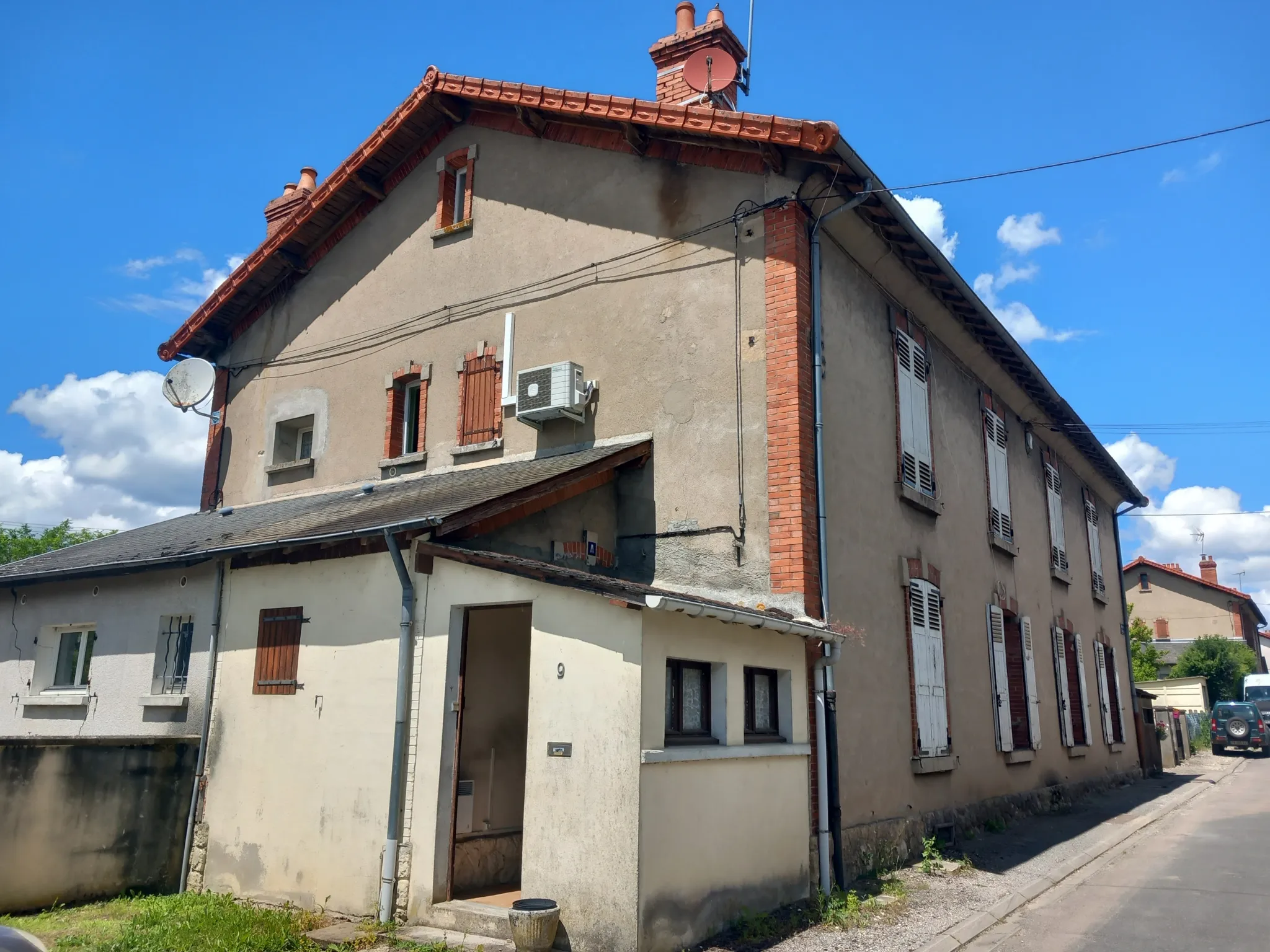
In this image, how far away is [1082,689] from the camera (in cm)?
1795

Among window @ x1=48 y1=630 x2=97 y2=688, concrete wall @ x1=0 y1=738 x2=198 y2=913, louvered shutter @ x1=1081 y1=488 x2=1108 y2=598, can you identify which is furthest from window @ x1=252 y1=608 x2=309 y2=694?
louvered shutter @ x1=1081 y1=488 x2=1108 y2=598

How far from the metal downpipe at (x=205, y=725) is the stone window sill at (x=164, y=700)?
1.51 feet

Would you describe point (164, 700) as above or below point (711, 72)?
below

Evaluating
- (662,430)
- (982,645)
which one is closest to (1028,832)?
(982,645)

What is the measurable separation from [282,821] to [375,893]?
4.53 feet

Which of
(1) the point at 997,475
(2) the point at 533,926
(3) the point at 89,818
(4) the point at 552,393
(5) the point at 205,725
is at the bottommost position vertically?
(2) the point at 533,926

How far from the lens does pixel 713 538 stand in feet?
30.8

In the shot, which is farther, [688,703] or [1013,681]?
[1013,681]

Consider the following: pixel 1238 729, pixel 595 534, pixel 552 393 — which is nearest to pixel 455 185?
pixel 552 393

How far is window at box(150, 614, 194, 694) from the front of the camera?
10438 millimetres

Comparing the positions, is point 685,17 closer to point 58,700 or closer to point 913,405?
point 913,405

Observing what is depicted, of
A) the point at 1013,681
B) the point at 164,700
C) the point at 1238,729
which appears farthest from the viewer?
the point at 1238,729

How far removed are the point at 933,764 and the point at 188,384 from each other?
446 inches

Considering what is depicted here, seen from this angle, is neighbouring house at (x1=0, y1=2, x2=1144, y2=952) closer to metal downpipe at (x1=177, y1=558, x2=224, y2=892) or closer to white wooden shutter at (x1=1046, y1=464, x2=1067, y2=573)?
metal downpipe at (x1=177, y1=558, x2=224, y2=892)
